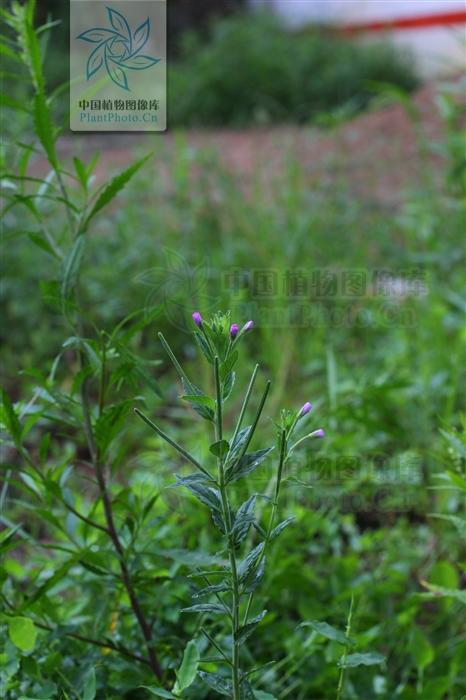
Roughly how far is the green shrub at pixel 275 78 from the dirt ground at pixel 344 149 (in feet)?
2.80

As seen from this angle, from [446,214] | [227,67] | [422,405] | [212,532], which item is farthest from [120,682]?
[227,67]

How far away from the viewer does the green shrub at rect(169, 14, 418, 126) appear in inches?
278

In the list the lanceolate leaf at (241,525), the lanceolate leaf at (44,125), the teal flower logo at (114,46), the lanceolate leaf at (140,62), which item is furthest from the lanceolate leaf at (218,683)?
the lanceolate leaf at (140,62)

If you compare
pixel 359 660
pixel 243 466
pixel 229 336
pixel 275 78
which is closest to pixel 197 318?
pixel 229 336

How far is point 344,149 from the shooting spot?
4203 millimetres

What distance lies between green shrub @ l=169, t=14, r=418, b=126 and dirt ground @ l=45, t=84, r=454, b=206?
2.80ft

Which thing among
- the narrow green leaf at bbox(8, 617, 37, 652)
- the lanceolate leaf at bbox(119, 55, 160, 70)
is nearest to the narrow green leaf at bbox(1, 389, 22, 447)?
the narrow green leaf at bbox(8, 617, 37, 652)

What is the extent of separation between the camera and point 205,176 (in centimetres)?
346

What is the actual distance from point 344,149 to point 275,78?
10.9ft

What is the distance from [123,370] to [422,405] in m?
1.26

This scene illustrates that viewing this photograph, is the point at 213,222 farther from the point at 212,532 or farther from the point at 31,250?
the point at 212,532

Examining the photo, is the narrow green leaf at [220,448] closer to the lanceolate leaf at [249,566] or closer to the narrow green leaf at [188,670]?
the lanceolate leaf at [249,566]

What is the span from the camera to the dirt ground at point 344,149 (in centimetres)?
396

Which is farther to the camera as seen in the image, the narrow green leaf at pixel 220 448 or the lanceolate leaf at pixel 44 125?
the lanceolate leaf at pixel 44 125
